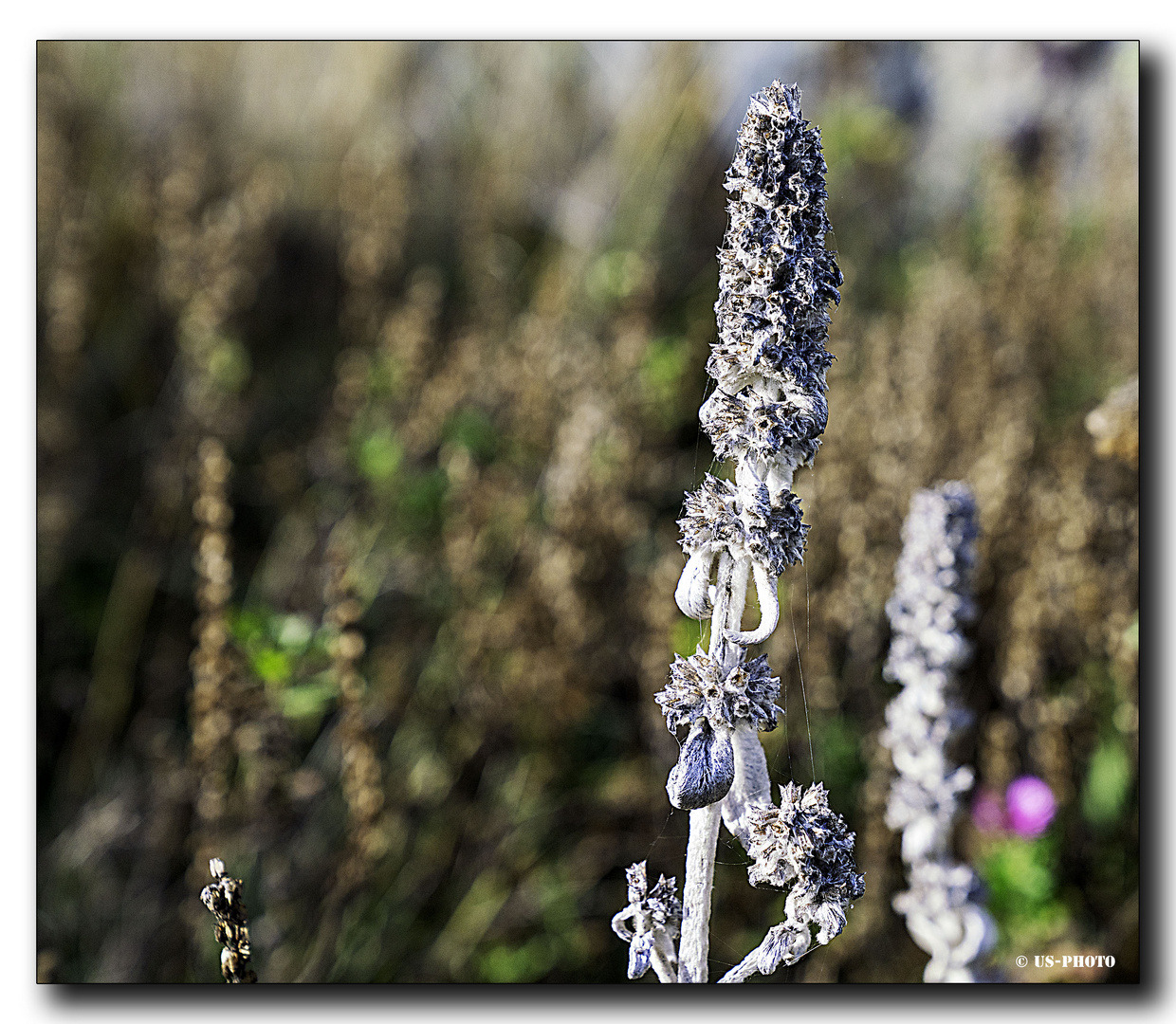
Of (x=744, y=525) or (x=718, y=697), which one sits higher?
(x=744, y=525)

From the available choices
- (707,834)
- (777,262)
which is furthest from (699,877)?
(777,262)

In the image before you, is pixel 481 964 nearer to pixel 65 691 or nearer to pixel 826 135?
pixel 65 691

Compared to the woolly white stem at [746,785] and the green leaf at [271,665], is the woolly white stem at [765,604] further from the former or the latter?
the green leaf at [271,665]

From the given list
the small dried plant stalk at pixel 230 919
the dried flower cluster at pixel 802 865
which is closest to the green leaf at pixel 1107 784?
the dried flower cluster at pixel 802 865

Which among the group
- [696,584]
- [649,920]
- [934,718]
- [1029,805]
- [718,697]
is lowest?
[1029,805]

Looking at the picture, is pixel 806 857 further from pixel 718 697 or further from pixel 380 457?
pixel 380 457

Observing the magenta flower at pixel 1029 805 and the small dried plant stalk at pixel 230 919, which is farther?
the magenta flower at pixel 1029 805
